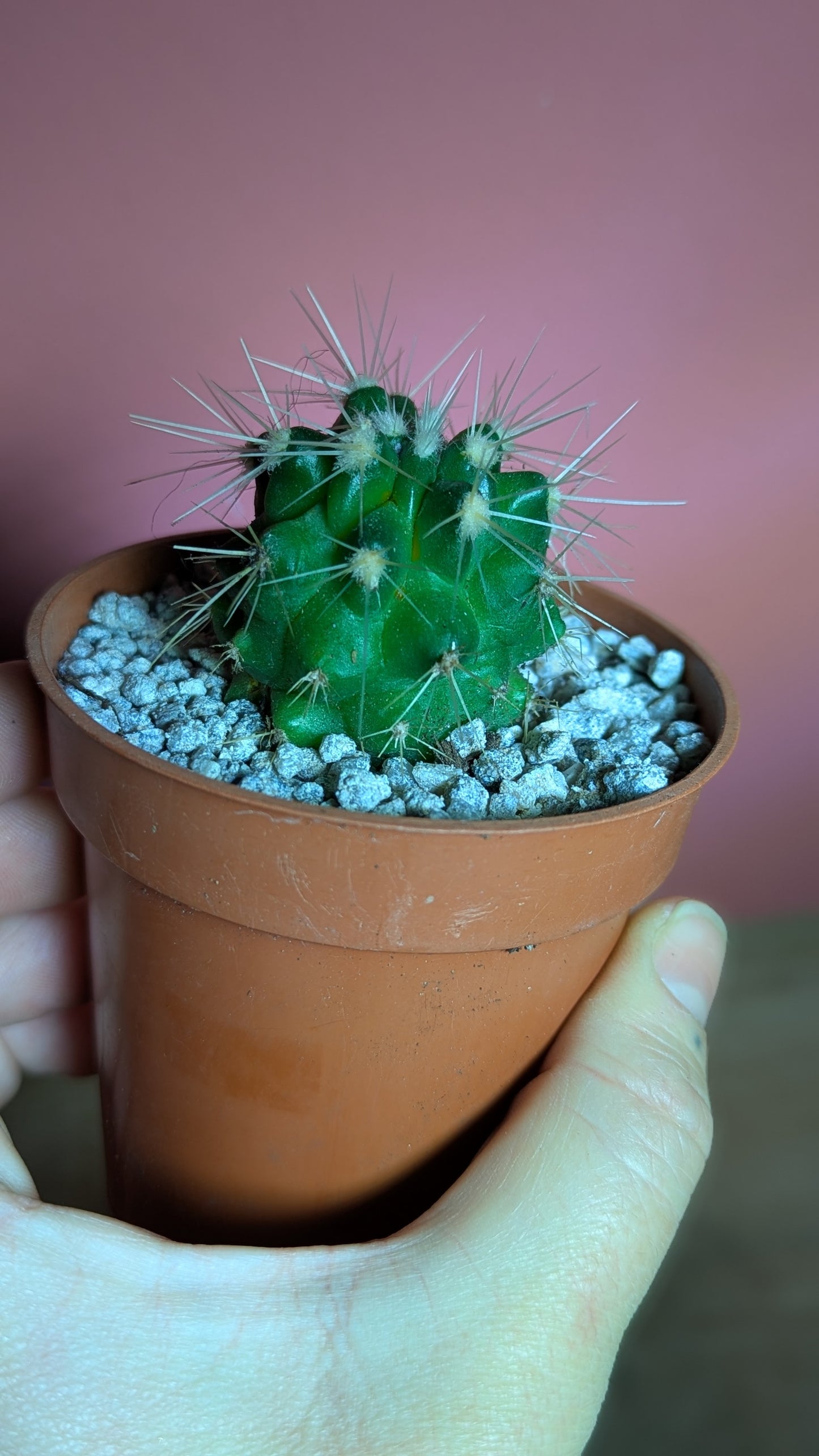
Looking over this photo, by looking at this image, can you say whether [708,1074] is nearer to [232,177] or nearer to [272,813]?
[272,813]

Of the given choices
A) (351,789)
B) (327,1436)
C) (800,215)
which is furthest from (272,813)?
(800,215)

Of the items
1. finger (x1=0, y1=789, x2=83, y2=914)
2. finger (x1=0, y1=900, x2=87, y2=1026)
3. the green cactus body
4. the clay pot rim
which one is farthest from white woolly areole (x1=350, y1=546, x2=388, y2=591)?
finger (x1=0, y1=900, x2=87, y2=1026)

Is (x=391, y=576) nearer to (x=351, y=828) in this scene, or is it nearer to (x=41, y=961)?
(x=351, y=828)

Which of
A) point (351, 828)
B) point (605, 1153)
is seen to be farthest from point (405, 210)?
point (605, 1153)

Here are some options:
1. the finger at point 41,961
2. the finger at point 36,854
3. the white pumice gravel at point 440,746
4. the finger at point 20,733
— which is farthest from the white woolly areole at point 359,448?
the finger at point 41,961

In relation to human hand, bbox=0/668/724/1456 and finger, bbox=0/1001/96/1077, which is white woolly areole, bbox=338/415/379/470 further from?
finger, bbox=0/1001/96/1077

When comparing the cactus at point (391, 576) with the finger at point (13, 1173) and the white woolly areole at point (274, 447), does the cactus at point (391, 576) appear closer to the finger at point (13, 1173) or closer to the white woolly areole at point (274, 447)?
the white woolly areole at point (274, 447)

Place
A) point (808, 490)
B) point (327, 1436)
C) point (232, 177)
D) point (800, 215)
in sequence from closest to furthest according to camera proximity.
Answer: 1. point (327, 1436)
2. point (232, 177)
3. point (800, 215)
4. point (808, 490)
